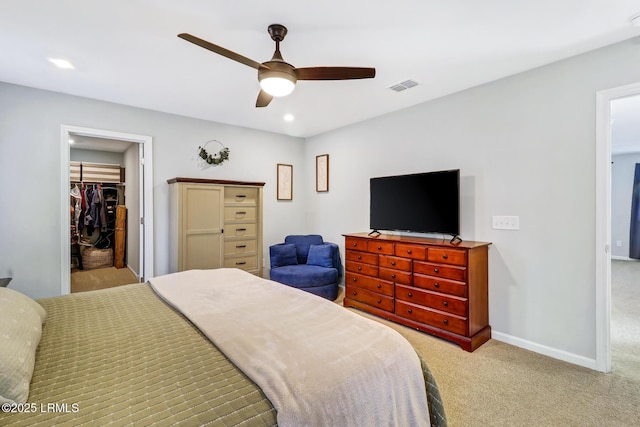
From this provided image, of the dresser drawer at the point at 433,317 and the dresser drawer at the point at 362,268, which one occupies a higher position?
the dresser drawer at the point at 362,268

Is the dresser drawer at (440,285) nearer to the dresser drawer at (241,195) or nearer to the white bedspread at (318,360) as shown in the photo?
the white bedspread at (318,360)

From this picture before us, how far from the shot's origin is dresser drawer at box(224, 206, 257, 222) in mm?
4031

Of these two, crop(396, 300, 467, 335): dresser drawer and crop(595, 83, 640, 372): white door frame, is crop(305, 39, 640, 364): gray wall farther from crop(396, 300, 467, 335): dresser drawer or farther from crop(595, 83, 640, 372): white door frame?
crop(396, 300, 467, 335): dresser drawer

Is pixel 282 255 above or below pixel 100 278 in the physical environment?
above

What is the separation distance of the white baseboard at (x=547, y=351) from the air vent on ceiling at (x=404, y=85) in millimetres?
2567

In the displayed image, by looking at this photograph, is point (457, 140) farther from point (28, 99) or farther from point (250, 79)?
point (28, 99)

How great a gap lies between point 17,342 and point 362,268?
300cm

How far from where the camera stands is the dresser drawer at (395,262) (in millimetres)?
3144

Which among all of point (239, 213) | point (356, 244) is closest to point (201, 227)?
point (239, 213)

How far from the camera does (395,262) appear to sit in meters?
3.25

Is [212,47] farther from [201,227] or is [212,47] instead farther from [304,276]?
[304,276]

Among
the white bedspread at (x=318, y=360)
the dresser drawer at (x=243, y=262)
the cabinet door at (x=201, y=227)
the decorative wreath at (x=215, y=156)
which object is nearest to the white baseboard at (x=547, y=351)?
the white bedspread at (x=318, y=360)

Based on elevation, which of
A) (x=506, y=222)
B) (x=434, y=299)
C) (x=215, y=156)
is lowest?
(x=434, y=299)

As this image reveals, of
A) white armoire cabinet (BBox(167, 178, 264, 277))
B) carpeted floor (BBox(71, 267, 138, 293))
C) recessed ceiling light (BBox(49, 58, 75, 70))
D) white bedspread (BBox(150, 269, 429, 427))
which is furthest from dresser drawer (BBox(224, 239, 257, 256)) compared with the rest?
recessed ceiling light (BBox(49, 58, 75, 70))
